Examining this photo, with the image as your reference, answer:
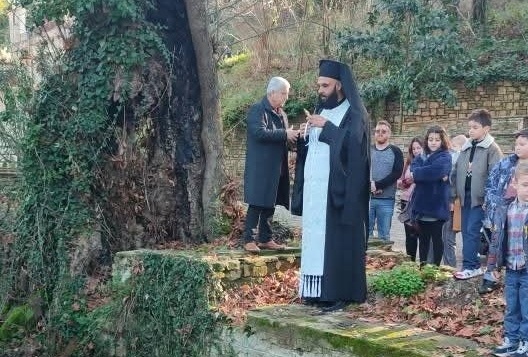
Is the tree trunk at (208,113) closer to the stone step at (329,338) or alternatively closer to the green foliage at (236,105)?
the stone step at (329,338)

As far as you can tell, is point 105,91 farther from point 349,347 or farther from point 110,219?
point 349,347

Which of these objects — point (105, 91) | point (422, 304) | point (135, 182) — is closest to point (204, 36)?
point (105, 91)

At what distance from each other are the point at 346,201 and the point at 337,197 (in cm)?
10

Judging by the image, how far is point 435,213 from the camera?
805 cm

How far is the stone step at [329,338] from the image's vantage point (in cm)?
555

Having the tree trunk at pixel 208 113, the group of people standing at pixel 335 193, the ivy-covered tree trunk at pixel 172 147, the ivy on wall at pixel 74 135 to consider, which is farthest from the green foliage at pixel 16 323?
the group of people standing at pixel 335 193

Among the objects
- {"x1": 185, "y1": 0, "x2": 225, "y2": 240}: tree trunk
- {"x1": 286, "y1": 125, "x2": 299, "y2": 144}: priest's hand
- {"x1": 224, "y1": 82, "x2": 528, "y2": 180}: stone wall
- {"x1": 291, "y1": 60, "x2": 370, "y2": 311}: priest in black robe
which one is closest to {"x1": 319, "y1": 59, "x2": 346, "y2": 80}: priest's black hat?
{"x1": 291, "y1": 60, "x2": 370, "y2": 311}: priest in black robe

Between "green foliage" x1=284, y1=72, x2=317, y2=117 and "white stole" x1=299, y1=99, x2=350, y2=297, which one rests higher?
"green foliage" x1=284, y1=72, x2=317, y2=117

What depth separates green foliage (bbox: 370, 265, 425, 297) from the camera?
698 centimetres

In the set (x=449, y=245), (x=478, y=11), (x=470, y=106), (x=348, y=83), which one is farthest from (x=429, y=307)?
(x=478, y=11)

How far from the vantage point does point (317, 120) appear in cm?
679

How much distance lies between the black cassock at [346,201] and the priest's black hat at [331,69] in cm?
30

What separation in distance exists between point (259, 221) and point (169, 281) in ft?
3.98

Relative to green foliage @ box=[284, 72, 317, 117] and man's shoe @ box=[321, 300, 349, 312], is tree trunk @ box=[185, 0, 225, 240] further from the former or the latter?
green foliage @ box=[284, 72, 317, 117]
